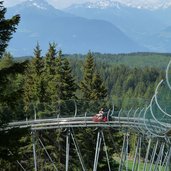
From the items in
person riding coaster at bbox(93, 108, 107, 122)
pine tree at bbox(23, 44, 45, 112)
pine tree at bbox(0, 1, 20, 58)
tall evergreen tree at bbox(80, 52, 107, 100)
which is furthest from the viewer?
tall evergreen tree at bbox(80, 52, 107, 100)

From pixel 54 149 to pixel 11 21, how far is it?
26.2 metres

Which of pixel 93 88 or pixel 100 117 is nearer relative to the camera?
pixel 100 117

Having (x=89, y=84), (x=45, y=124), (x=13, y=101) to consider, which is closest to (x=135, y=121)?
(x=45, y=124)

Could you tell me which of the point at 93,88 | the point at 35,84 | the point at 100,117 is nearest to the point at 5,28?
the point at 100,117

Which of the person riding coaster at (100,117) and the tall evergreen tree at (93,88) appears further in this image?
the tall evergreen tree at (93,88)

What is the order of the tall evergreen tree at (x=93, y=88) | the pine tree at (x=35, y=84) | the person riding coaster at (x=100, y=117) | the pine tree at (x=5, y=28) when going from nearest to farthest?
the pine tree at (x=5, y=28) < the person riding coaster at (x=100, y=117) < the pine tree at (x=35, y=84) < the tall evergreen tree at (x=93, y=88)

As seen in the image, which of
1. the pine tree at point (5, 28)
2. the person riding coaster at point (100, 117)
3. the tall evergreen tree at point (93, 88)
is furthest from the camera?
the tall evergreen tree at point (93, 88)

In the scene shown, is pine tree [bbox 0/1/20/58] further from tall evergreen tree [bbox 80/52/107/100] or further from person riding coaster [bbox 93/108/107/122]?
tall evergreen tree [bbox 80/52/107/100]

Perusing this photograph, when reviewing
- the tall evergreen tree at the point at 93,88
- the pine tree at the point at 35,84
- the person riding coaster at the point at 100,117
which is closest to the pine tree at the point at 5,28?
the person riding coaster at the point at 100,117

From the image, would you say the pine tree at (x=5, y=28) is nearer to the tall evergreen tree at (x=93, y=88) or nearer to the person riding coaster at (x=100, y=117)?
the person riding coaster at (x=100, y=117)

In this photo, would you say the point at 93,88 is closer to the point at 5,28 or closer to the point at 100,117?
the point at 100,117

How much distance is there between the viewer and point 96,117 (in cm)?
3183

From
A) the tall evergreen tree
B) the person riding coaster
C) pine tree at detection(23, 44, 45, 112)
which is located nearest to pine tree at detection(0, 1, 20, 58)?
the person riding coaster

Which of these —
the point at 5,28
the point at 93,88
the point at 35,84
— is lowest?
the point at 93,88
